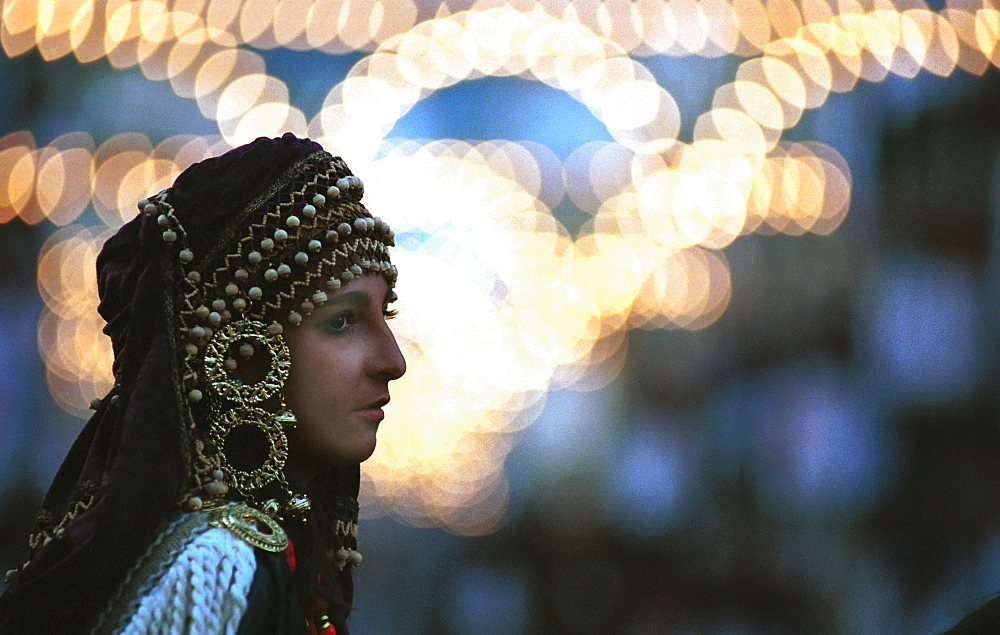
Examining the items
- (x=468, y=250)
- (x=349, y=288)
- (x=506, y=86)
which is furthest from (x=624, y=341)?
(x=349, y=288)

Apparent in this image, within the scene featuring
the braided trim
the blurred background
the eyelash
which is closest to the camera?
the braided trim

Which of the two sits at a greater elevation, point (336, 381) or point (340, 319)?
point (340, 319)

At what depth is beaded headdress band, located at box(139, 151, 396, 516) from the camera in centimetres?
200

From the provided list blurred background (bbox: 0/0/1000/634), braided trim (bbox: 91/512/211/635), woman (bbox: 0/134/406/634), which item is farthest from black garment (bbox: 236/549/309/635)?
blurred background (bbox: 0/0/1000/634)

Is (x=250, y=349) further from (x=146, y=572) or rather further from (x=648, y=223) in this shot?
(x=648, y=223)

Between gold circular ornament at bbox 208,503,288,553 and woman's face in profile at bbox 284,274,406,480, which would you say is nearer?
gold circular ornament at bbox 208,503,288,553

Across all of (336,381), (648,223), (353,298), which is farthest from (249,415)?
(648,223)

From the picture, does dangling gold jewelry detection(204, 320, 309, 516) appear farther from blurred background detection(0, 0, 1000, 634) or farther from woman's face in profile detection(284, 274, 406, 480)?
blurred background detection(0, 0, 1000, 634)

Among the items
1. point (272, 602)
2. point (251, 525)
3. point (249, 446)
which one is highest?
point (249, 446)

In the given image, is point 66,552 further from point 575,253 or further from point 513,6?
point 575,253

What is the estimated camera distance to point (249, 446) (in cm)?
204

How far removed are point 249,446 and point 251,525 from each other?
20 centimetres

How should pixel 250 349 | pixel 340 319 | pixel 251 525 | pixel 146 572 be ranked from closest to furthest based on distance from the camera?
pixel 146 572 → pixel 251 525 → pixel 250 349 → pixel 340 319

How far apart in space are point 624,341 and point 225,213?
13.5 meters
